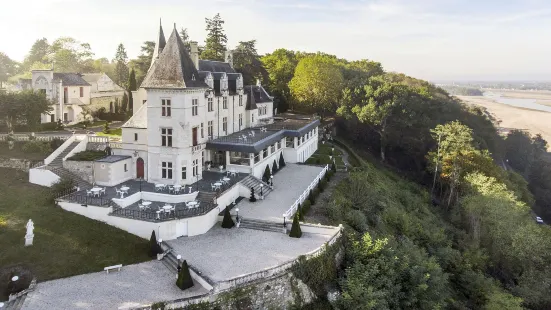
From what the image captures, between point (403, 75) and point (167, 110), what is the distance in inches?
2561

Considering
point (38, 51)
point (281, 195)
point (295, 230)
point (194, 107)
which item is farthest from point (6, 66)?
point (295, 230)

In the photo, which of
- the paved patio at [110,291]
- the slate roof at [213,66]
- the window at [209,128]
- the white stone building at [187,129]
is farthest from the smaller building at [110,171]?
the slate roof at [213,66]

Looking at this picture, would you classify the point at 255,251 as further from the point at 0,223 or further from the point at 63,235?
the point at 0,223

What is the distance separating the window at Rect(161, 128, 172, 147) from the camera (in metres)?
30.6

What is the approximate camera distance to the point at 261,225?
2602 centimetres

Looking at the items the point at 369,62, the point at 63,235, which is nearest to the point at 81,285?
the point at 63,235

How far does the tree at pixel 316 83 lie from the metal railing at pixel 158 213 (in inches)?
1351

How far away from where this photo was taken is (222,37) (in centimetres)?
6788

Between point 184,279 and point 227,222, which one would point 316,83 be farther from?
point 184,279

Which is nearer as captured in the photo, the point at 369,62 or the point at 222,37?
the point at 222,37

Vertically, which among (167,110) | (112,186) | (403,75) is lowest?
(112,186)

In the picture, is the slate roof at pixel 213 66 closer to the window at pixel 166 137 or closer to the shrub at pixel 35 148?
the window at pixel 166 137

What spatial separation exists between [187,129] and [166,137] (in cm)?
170

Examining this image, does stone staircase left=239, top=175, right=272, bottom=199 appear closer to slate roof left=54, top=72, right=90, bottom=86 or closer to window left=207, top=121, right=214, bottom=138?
window left=207, top=121, right=214, bottom=138
